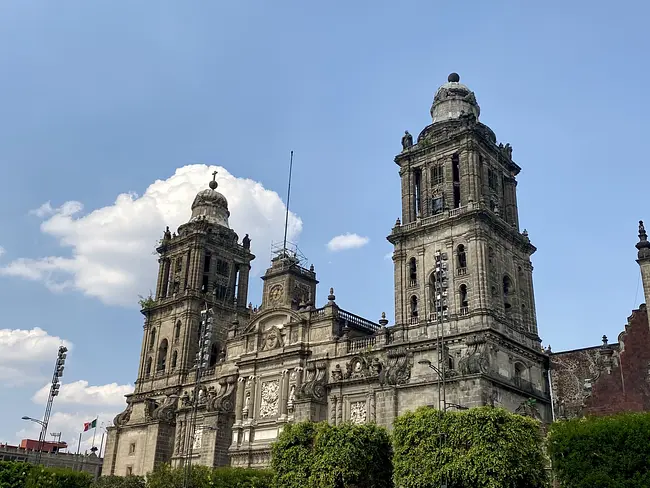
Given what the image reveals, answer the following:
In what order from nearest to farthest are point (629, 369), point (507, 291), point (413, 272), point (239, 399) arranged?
point (629, 369)
point (507, 291)
point (413, 272)
point (239, 399)

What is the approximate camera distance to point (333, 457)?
36.4m

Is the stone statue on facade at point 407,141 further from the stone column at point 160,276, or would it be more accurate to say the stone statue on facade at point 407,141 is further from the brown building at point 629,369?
the stone column at point 160,276

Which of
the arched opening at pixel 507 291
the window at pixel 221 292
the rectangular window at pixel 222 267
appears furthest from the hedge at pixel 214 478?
the rectangular window at pixel 222 267

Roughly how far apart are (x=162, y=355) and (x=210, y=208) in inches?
619

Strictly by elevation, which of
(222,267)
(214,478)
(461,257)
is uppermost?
(222,267)

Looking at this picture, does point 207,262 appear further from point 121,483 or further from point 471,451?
point 471,451

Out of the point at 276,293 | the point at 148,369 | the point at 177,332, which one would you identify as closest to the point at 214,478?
the point at 276,293

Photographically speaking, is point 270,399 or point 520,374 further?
point 270,399

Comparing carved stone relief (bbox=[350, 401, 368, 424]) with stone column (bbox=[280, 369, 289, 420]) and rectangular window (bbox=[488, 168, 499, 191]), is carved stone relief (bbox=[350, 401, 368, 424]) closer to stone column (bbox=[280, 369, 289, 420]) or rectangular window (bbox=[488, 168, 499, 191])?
stone column (bbox=[280, 369, 289, 420])

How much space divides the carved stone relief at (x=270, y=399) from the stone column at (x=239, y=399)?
2203 millimetres

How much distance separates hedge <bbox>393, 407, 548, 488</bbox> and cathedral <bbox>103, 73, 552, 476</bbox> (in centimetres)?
→ 709

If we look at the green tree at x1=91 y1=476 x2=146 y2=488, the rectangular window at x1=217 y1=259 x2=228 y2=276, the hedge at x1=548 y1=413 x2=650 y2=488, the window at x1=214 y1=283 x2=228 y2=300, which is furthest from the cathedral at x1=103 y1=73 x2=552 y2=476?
the hedge at x1=548 y1=413 x2=650 y2=488

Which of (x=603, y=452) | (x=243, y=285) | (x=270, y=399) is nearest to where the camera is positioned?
(x=603, y=452)

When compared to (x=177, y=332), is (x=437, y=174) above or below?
above
